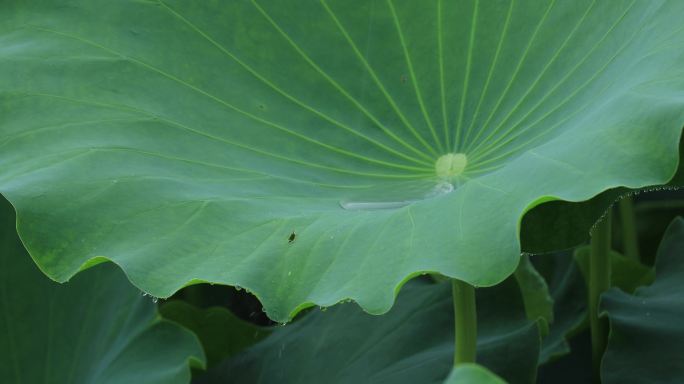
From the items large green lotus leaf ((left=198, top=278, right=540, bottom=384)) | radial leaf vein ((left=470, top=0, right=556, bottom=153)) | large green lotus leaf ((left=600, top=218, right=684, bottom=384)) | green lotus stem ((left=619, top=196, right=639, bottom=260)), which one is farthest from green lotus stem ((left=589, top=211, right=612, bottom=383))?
green lotus stem ((left=619, top=196, right=639, bottom=260))

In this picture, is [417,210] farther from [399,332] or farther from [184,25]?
[184,25]

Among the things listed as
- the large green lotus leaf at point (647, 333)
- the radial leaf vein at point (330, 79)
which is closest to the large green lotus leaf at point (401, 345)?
the large green lotus leaf at point (647, 333)

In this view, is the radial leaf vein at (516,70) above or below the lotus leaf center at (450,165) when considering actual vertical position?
above

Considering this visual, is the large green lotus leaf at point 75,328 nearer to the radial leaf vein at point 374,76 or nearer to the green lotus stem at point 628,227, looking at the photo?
the radial leaf vein at point 374,76

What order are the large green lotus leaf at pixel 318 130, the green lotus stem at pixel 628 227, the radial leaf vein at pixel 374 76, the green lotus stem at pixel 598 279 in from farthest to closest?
the green lotus stem at pixel 628 227
the green lotus stem at pixel 598 279
the radial leaf vein at pixel 374 76
the large green lotus leaf at pixel 318 130

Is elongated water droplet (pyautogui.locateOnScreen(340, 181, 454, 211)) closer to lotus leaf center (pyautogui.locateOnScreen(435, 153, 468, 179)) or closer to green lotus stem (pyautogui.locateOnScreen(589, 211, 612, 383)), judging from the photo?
lotus leaf center (pyautogui.locateOnScreen(435, 153, 468, 179))

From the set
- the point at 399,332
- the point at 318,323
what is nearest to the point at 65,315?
the point at 318,323
